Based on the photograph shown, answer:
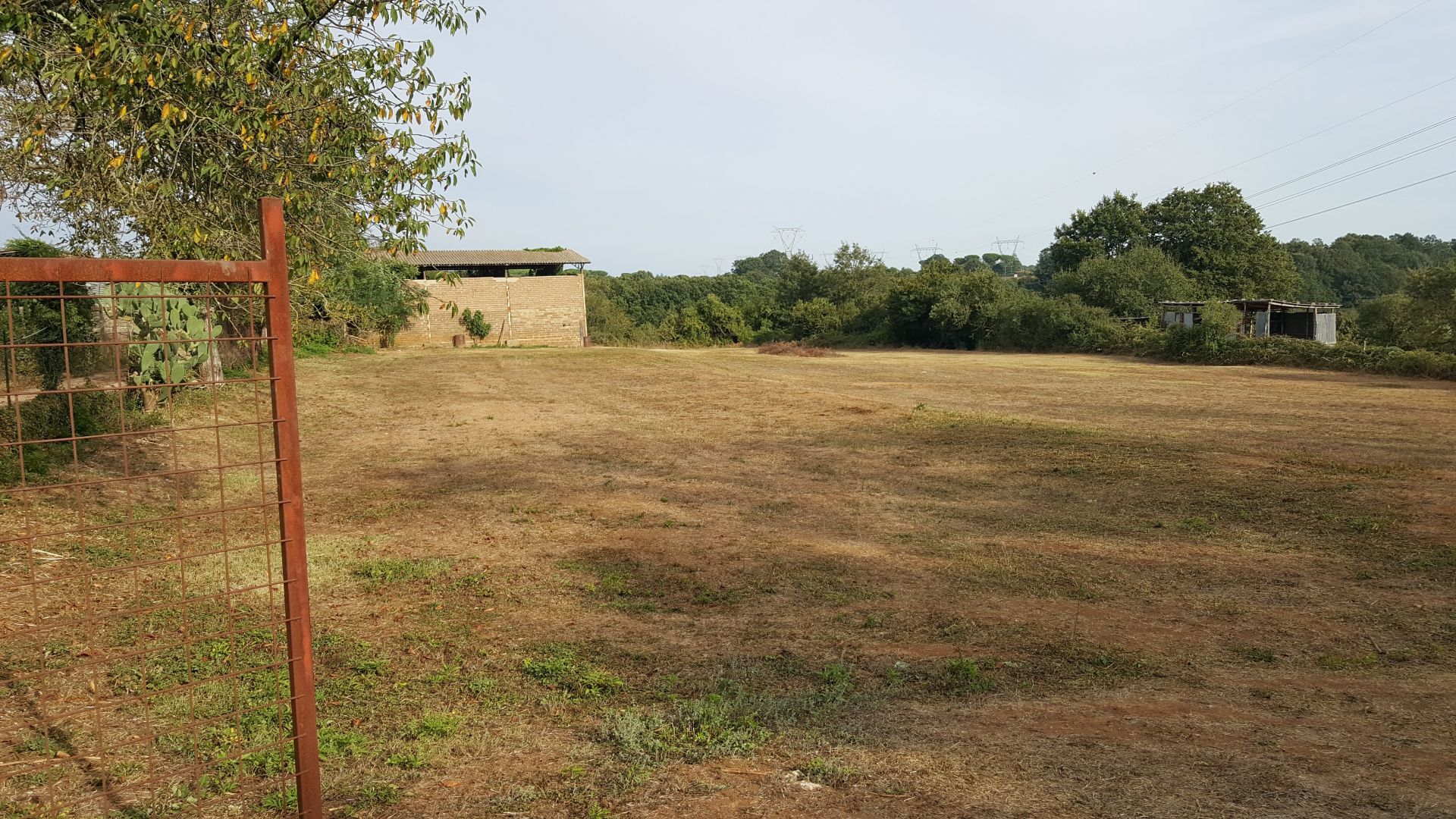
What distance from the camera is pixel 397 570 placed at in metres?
7.40

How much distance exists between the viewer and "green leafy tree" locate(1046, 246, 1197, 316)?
138ft

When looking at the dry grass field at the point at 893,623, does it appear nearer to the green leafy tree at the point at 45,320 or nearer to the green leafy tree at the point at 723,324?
the green leafy tree at the point at 45,320

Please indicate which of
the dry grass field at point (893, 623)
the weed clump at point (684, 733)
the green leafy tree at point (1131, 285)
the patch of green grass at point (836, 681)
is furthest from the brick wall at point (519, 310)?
the weed clump at point (684, 733)

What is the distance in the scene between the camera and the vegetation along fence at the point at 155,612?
3148 mm

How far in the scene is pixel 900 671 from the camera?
5211 mm

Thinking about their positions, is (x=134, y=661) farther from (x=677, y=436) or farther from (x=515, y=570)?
(x=677, y=436)

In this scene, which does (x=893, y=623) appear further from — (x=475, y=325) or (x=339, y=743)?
(x=475, y=325)

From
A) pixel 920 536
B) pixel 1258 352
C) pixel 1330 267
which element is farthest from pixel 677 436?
pixel 1330 267

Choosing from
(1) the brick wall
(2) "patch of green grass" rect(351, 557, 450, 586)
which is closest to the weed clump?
(2) "patch of green grass" rect(351, 557, 450, 586)

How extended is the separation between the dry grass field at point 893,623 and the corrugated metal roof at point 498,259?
1430 inches

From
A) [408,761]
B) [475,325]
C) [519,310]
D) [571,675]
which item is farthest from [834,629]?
[519,310]

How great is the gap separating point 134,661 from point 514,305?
4096 cm

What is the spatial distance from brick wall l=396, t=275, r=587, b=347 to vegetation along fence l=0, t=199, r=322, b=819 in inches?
1309

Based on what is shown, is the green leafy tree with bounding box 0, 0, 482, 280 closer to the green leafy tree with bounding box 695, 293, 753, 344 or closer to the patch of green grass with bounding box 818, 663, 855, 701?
the patch of green grass with bounding box 818, 663, 855, 701
